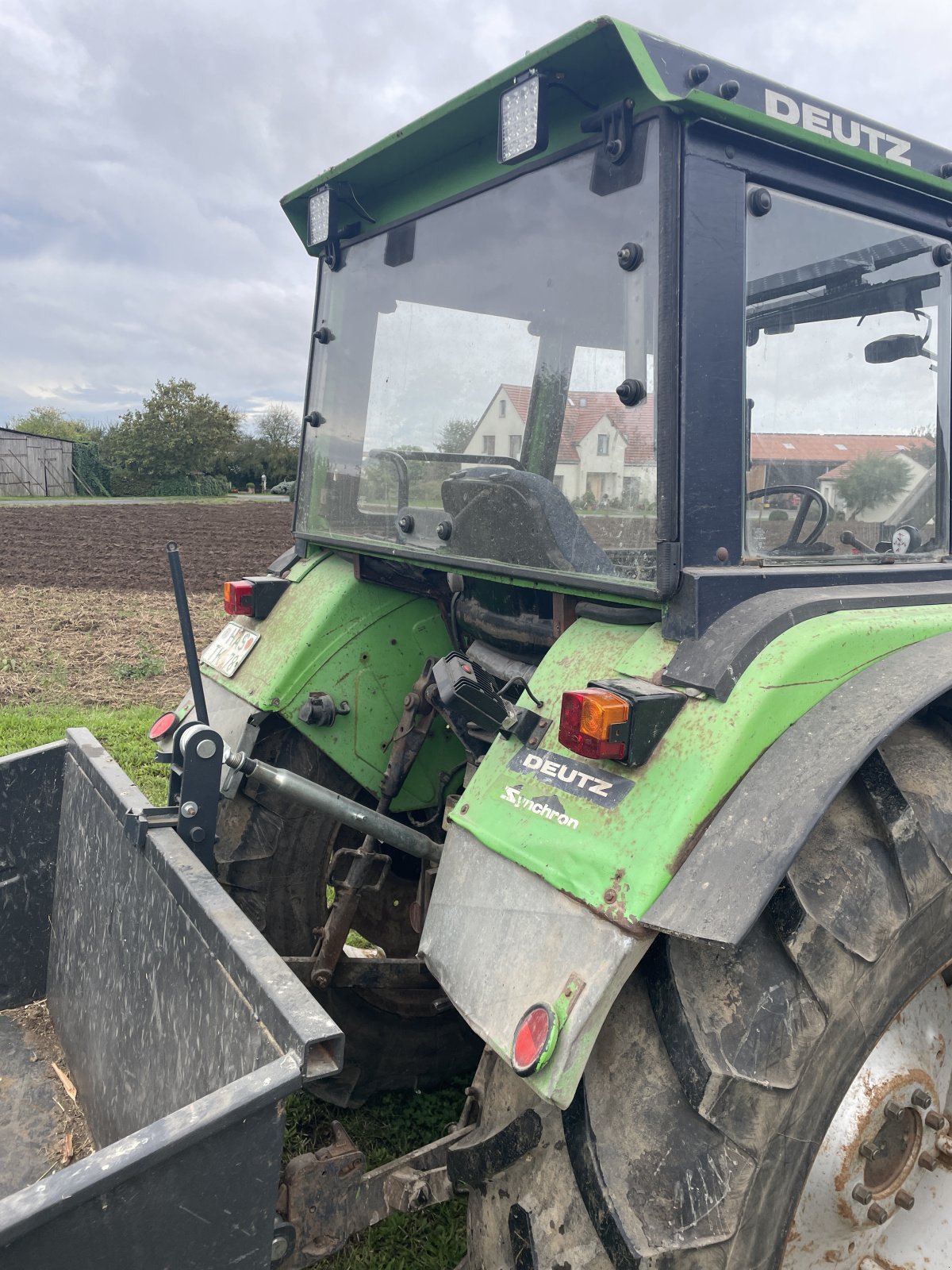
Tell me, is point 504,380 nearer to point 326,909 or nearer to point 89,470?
point 326,909

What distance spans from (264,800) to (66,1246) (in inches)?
55.6

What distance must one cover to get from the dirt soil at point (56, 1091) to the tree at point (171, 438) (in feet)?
143

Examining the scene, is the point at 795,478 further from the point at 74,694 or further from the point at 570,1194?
the point at 74,694

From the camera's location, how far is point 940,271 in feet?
7.29

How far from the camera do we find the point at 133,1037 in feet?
6.56

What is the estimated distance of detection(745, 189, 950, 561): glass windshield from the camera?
1.91 m

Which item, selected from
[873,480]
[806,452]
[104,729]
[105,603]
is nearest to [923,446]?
[873,480]

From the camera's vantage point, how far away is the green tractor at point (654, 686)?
1.46m

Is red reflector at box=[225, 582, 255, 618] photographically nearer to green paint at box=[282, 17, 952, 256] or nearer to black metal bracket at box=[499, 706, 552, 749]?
green paint at box=[282, 17, 952, 256]

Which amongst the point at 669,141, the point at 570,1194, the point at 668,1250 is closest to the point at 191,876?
the point at 570,1194

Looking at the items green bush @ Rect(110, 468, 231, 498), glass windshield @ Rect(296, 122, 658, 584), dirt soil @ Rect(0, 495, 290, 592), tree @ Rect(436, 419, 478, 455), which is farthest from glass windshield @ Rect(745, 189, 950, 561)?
green bush @ Rect(110, 468, 231, 498)

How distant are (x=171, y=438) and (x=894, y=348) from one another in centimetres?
4562

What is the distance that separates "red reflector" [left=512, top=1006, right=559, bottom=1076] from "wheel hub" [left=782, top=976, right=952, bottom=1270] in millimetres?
530

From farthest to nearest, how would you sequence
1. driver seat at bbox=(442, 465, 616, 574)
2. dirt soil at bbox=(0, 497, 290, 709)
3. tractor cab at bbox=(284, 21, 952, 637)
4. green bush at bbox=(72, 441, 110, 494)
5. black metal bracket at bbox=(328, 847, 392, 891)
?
green bush at bbox=(72, 441, 110, 494), dirt soil at bbox=(0, 497, 290, 709), black metal bracket at bbox=(328, 847, 392, 891), driver seat at bbox=(442, 465, 616, 574), tractor cab at bbox=(284, 21, 952, 637)
